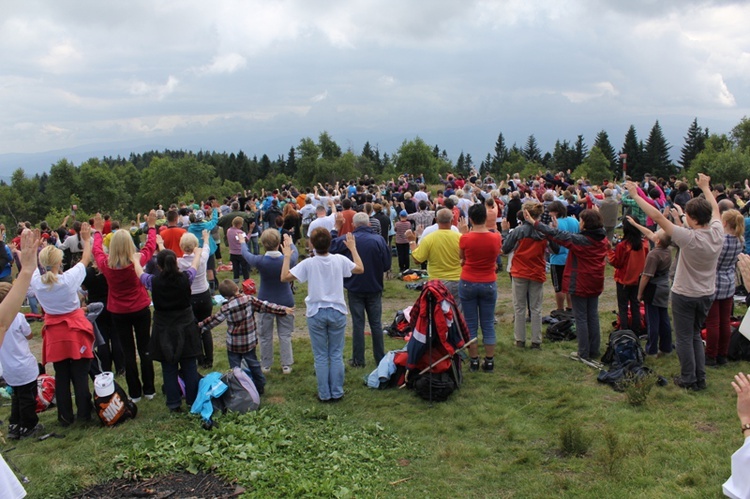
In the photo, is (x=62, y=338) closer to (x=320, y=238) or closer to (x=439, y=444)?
(x=320, y=238)

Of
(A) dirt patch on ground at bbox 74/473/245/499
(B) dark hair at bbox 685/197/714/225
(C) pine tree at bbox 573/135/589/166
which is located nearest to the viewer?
(A) dirt patch on ground at bbox 74/473/245/499

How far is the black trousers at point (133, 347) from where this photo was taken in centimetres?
656

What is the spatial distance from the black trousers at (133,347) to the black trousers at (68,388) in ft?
1.85

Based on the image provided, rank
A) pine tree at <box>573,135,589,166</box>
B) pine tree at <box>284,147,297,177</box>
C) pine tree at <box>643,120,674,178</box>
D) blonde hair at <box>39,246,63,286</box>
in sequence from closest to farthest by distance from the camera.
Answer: blonde hair at <box>39,246,63,286</box>
pine tree at <box>643,120,674,178</box>
pine tree at <box>573,135,589,166</box>
pine tree at <box>284,147,297,177</box>

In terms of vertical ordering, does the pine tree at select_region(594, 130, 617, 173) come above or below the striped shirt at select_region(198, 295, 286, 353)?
above

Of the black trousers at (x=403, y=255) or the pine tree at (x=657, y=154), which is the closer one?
the black trousers at (x=403, y=255)

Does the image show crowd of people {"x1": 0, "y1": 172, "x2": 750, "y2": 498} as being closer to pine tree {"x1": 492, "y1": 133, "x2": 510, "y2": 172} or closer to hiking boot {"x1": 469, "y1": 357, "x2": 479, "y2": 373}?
hiking boot {"x1": 469, "y1": 357, "x2": 479, "y2": 373}

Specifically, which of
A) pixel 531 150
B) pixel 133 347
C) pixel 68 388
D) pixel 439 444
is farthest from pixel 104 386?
pixel 531 150

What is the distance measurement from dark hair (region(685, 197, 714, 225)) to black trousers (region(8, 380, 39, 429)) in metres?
7.31

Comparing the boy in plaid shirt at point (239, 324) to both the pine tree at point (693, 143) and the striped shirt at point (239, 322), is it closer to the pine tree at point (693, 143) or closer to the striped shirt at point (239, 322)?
the striped shirt at point (239, 322)

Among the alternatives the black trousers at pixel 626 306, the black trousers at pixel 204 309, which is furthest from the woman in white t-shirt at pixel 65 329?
the black trousers at pixel 626 306

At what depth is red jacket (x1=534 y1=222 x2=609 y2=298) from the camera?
693 centimetres

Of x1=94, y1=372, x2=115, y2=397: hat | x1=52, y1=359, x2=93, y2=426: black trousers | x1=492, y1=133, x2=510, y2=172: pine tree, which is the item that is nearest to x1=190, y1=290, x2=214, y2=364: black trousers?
x1=94, y1=372, x2=115, y2=397: hat

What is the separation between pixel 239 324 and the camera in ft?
20.8
